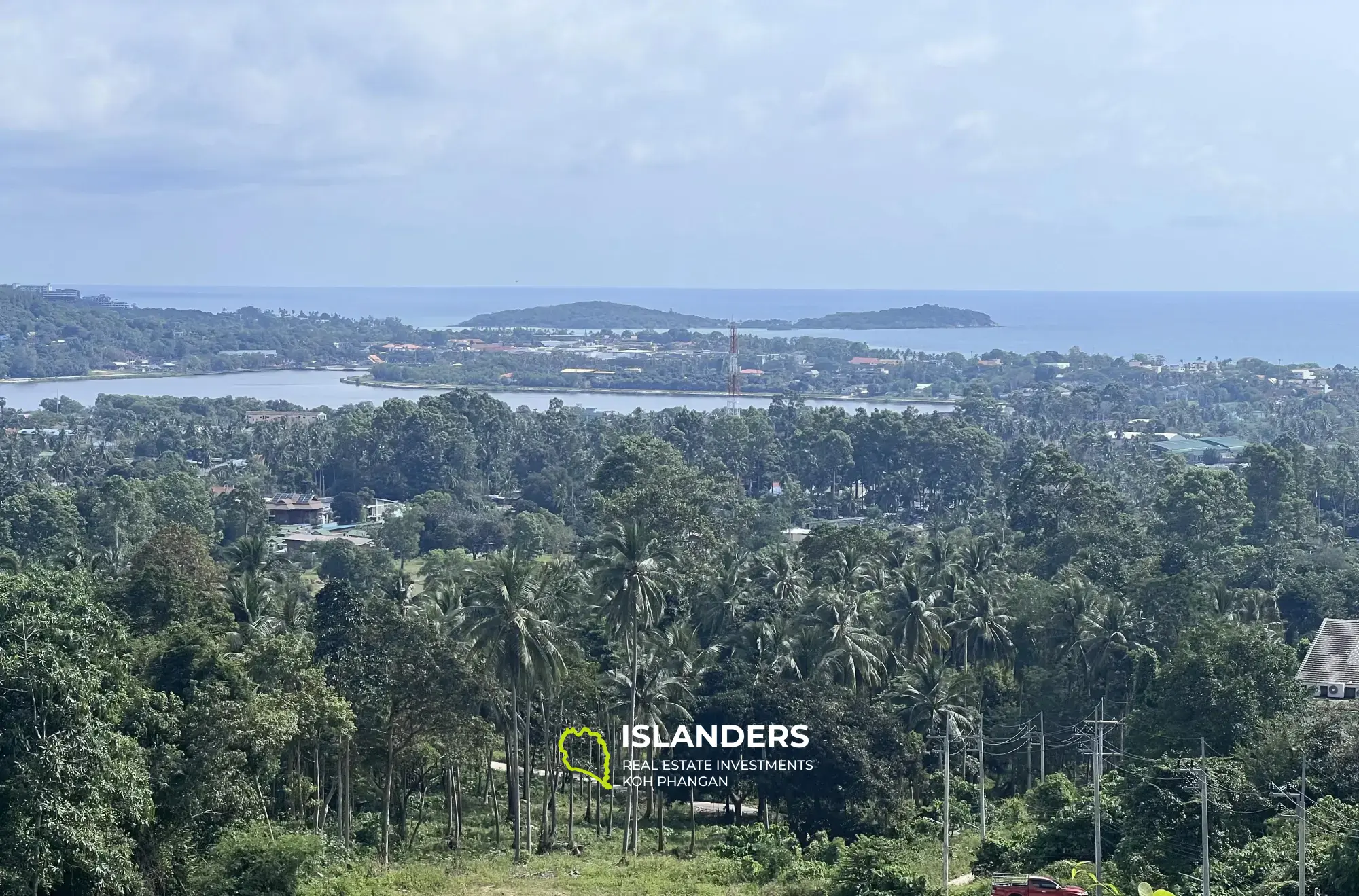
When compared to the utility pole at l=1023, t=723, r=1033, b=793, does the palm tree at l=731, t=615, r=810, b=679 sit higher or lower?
higher

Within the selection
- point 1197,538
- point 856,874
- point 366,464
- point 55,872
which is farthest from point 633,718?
point 366,464

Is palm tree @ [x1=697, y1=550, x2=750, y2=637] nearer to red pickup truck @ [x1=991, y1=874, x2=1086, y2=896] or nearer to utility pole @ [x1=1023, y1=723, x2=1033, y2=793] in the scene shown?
utility pole @ [x1=1023, y1=723, x2=1033, y2=793]

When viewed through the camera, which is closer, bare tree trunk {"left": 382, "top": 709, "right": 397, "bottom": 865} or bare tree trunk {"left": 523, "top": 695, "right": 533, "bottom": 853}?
bare tree trunk {"left": 382, "top": 709, "right": 397, "bottom": 865}

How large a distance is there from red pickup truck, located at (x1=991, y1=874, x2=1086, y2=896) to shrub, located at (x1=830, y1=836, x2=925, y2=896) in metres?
1.77

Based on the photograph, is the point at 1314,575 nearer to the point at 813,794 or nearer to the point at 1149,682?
the point at 1149,682

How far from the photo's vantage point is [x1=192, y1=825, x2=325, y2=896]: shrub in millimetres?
30031

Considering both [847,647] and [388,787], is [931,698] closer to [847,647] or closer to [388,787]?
[847,647]

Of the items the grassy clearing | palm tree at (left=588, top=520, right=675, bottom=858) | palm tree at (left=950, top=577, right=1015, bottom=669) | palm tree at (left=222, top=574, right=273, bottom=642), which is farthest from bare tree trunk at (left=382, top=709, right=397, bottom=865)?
palm tree at (left=950, top=577, right=1015, bottom=669)

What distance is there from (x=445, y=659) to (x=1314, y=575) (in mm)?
37229

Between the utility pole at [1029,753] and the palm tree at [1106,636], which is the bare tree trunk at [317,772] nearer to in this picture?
the utility pole at [1029,753]

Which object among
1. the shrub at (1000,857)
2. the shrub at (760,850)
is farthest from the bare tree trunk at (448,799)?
the shrub at (1000,857)

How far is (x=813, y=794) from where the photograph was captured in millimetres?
40656

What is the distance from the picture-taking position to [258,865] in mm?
30047

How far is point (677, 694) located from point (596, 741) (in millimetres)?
2752
